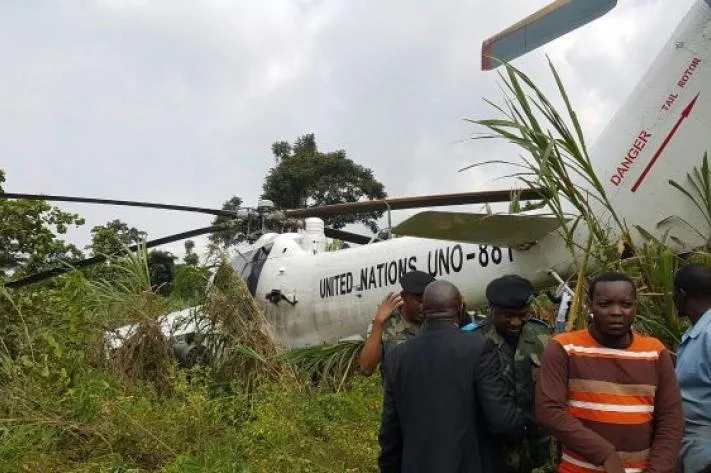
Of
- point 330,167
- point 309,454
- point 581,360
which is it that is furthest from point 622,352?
point 330,167

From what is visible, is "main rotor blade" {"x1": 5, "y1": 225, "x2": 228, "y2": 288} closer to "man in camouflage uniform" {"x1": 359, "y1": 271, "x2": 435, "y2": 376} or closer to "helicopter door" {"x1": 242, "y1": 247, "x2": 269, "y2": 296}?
"helicopter door" {"x1": 242, "y1": 247, "x2": 269, "y2": 296}

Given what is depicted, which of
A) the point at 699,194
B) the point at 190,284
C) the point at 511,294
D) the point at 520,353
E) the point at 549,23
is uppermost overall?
the point at 549,23

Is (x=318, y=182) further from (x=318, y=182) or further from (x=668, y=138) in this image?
(x=668, y=138)

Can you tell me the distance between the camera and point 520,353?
295 cm

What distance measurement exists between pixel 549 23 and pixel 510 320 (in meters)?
2.82

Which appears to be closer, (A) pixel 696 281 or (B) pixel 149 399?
(A) pixel 696 281

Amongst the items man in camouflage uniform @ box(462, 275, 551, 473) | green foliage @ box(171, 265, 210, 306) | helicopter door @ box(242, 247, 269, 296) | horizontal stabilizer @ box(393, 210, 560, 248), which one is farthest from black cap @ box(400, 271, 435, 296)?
helicopter door @ box(242, 247, 269, 296)

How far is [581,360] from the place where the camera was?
8.36ft

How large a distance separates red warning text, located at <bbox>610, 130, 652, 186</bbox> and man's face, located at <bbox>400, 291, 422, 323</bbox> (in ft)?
8.69

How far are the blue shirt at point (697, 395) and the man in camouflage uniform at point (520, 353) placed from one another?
1.77 feet

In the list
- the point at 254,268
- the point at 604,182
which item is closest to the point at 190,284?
the point at 254,268

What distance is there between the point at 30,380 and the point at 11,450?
4.09 ft

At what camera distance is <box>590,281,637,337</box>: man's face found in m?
2.53

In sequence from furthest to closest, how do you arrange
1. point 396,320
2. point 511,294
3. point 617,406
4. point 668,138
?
point 668,138, point 396,320, point 511,294, point 617,406
